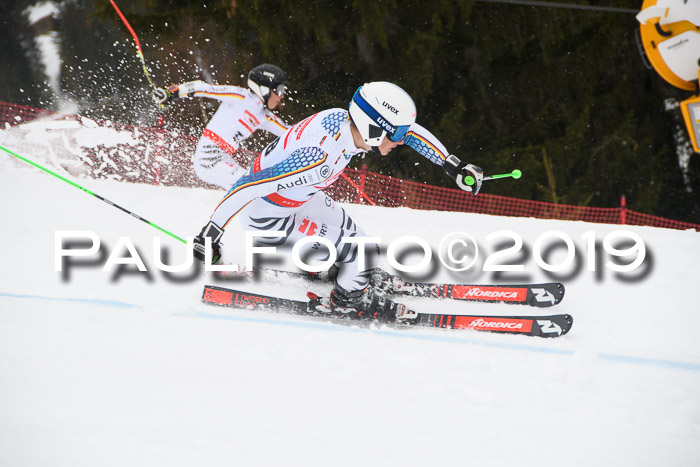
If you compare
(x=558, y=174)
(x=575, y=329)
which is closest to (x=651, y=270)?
(x=575, y=329)

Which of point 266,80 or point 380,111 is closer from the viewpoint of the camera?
point 380,111

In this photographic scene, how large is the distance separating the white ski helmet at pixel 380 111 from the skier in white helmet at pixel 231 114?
1551mm

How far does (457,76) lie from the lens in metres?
10.6

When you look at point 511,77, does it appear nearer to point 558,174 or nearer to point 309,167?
point 558,174

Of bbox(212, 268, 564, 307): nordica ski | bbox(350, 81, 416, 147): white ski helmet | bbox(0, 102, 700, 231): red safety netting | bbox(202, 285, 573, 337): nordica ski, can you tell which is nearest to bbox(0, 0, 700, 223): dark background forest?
bbox(0, 102, 700, 231): red safety netting

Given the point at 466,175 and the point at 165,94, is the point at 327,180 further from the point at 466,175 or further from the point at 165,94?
the point at 165,94

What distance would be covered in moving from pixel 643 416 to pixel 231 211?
2085 mm

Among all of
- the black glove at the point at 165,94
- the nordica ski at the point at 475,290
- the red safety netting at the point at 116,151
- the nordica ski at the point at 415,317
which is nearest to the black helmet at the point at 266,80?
the black glove at the point at 165,94

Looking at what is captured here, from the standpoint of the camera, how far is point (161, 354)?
8.10ft

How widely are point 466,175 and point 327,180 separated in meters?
0.90

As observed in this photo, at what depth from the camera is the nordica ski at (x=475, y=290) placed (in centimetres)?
369

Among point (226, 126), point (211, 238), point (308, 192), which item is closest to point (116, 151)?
point (226, 126)

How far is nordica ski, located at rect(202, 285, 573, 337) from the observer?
3.19m

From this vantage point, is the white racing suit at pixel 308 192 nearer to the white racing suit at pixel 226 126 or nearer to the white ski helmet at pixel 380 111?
the white ski helmet at pixel 380 111
